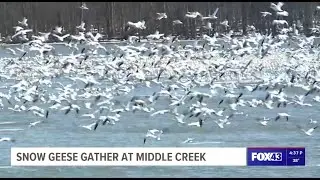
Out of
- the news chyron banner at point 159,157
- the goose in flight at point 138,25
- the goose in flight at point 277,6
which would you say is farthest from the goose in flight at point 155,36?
the news chyron banner at point 159,157

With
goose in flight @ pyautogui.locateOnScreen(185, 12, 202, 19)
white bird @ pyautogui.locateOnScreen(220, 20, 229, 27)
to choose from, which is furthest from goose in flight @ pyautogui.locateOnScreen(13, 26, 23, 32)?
white bird @ pyautogui.locateOnScreen(220, 20, 229, 27)

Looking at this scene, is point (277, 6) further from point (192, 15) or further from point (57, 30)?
point (57, 30)

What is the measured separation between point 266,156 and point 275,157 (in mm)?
63

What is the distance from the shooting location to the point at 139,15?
556cm

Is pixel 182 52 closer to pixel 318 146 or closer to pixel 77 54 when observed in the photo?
pixel 77 54

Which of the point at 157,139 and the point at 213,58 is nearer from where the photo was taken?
the point at 157,139

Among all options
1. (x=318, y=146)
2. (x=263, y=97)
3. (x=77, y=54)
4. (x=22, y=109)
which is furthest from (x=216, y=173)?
(x=77, y=54)

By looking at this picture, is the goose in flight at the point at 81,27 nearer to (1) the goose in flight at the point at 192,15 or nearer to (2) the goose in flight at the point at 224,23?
(1) the goose in flight at the point at 192,15

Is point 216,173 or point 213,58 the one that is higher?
point 213,58

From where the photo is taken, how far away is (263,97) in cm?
541

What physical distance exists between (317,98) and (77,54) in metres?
2.23

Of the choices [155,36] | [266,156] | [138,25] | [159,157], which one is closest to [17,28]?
[138,25]

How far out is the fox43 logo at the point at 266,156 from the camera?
13.8 ft

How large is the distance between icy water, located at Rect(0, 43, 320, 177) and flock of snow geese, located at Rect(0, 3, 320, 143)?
0.06 m
